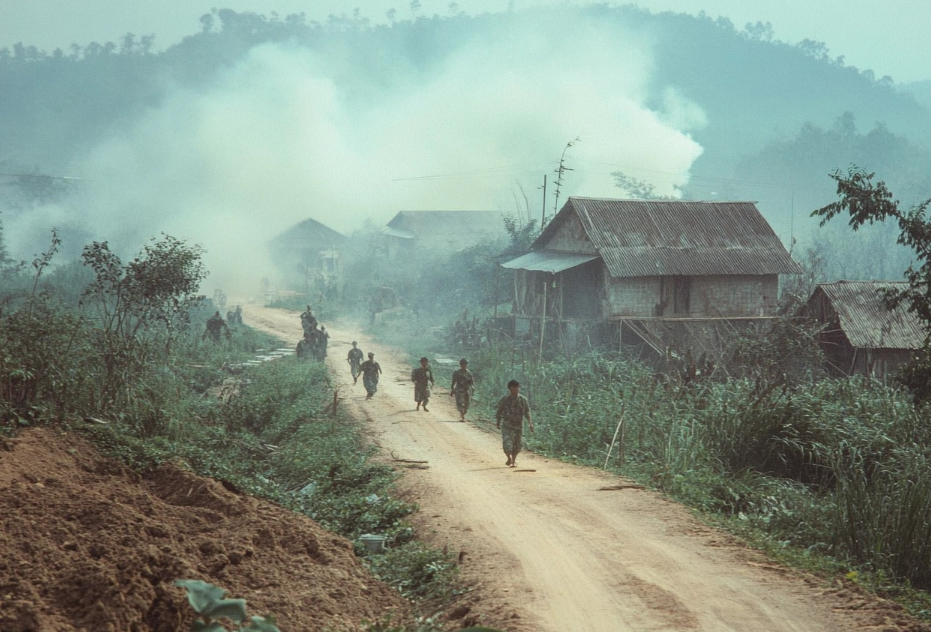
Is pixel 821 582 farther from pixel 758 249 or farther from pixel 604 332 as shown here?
pixel 758 249

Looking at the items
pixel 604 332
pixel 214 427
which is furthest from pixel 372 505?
pixel 604 332

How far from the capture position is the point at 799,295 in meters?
24.2

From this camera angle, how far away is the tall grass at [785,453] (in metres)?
8.90

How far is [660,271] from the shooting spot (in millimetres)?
23953

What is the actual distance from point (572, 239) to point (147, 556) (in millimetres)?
21019

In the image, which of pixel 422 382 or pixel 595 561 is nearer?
pixel 595 561

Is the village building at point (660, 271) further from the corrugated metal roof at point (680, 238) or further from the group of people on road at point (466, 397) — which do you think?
the group of people on road at point (466, 397)

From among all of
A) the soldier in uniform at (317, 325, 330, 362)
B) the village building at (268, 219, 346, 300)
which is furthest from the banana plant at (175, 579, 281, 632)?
the village building at (268, 219, 346, 300)

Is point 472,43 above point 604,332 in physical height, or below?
above

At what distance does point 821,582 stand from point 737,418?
5.18 m

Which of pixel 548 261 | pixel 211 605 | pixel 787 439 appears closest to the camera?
pixel 211 605

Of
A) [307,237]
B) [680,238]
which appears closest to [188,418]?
[680,238]

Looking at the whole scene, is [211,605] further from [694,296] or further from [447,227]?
[447,227]

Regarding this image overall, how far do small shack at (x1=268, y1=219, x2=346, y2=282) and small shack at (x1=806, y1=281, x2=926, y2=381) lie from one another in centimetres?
3547
